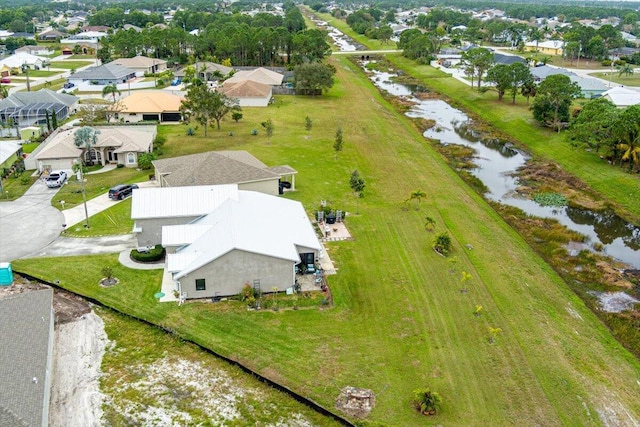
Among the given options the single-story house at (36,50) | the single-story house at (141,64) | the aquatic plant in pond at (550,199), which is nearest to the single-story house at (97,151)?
the aquatic plant in pond at (550,199)

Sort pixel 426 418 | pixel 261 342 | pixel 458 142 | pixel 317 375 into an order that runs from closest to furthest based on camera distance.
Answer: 1. pixel 426 418
2. pixel 317 375
3. pixel 261 342
4. pixel 458 142

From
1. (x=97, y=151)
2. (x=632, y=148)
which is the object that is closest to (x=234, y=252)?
(x=97, y=151)

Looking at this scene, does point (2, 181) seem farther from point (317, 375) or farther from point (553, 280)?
point (553, 280)

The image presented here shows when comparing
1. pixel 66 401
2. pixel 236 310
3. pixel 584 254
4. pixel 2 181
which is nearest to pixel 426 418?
pixel 236 310

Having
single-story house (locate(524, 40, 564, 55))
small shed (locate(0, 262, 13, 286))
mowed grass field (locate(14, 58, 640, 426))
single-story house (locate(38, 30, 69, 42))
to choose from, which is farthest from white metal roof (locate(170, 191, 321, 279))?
single-story house (locate(38, 30, 69, 42))

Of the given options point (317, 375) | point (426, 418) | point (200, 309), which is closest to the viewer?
point (426, 418)

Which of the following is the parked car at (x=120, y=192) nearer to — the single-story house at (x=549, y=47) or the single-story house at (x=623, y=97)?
the single-story house at (x=623, y=97)
